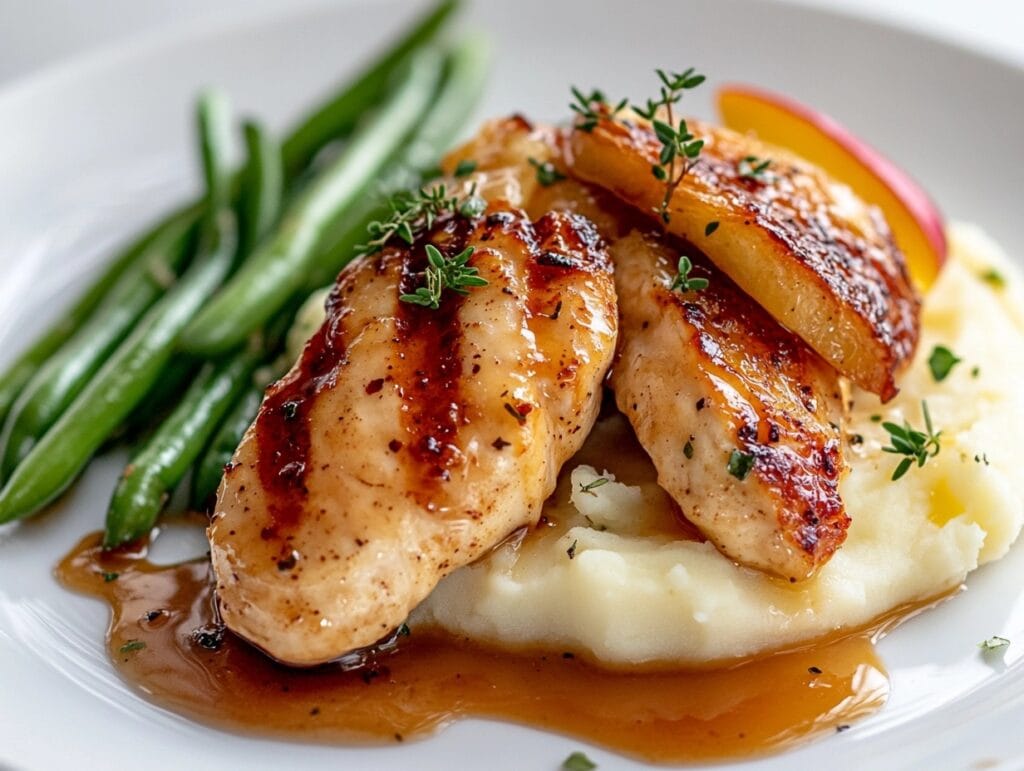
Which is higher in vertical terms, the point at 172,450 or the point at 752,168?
the point at 752,168

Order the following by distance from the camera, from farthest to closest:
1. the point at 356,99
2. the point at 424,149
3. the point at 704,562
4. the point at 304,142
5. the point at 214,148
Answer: the point at 356,99 → the point at 304,142 → the point at 424,149 → the point at 214,148 → the point at 704,562

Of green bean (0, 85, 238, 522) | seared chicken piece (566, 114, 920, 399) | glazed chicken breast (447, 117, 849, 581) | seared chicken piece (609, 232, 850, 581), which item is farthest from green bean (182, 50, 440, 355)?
seared chicken piece (609, 232, 850, 581)

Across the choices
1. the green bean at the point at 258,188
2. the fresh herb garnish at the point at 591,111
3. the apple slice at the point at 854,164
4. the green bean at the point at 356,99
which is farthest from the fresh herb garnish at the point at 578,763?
the green bean at the point at 356,99

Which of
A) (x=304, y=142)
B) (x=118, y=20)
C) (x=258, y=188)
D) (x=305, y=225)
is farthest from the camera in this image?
(x=118, y=20)

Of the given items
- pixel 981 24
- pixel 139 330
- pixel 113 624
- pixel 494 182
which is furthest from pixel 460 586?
pixel 981 24

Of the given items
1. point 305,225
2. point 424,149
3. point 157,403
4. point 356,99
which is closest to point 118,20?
point 356,99

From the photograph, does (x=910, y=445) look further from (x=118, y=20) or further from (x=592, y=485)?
(x=118, y=20)

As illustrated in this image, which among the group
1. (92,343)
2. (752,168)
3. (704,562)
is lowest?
(92,343)

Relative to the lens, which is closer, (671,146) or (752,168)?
(671,146)
